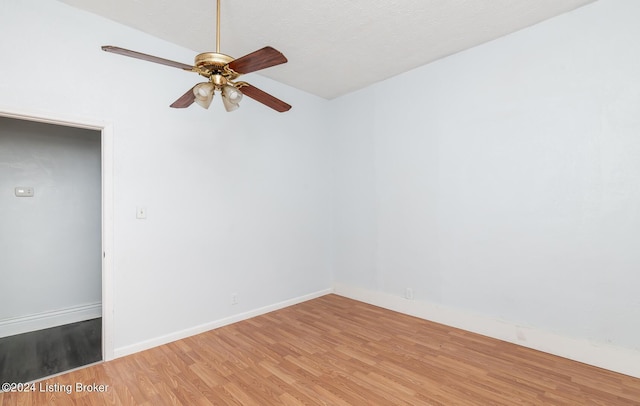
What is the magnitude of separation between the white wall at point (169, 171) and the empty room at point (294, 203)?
2cm

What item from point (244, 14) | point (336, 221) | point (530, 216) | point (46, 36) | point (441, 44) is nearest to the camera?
point (46, 36)

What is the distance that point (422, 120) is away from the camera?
3439mm

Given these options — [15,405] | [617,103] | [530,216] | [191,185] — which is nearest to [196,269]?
[191,185]

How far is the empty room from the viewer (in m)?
2.22

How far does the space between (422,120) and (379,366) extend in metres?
2.63

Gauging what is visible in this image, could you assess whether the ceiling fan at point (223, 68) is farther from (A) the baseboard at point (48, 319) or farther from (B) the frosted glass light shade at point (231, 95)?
(A) the baseboard at point (48, 319)

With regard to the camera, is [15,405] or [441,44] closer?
[15,405]

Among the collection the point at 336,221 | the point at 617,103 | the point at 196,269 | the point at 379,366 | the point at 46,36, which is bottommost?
the point at 379,366

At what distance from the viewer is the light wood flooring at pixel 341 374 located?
200 centimetres

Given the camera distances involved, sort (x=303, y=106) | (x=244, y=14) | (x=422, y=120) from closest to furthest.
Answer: (x=244, y=14) < (x=422, y=120) < (x=303, y=106)

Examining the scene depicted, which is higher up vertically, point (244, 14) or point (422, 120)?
point (244, 14)

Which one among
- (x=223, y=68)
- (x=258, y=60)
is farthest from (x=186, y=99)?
(x=258, y=60)

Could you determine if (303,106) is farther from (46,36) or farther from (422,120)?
(46,36)

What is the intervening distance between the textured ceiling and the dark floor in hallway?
2788 millimetres
